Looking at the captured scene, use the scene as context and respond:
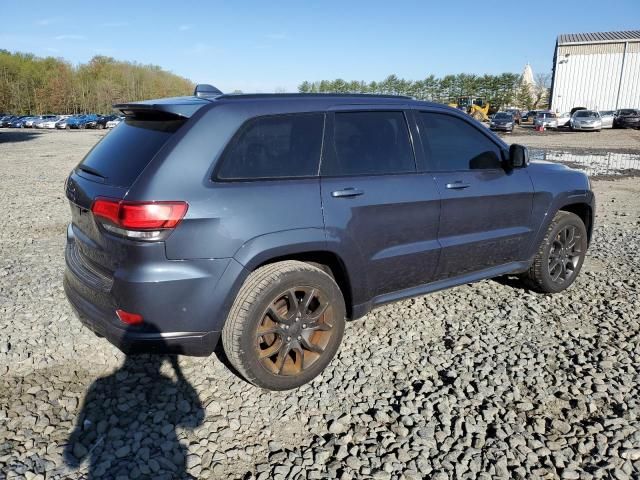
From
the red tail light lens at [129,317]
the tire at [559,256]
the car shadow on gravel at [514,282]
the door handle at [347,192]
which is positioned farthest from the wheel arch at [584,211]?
the red tail light lens at [129,317]

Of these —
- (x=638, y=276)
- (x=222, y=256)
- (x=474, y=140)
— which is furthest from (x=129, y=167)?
(x=638, y=276)

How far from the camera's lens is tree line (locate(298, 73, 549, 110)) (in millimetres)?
87062

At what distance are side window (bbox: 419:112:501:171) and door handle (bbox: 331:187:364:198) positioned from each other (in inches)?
29.6

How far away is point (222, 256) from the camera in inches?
108

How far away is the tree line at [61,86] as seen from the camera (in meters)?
82.1

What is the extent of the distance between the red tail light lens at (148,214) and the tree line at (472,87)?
79.7 meters

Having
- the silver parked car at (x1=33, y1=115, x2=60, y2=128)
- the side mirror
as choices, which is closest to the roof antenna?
the side mirror

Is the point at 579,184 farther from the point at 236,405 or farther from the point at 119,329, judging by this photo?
the point at 119,329

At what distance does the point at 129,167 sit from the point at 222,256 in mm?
741

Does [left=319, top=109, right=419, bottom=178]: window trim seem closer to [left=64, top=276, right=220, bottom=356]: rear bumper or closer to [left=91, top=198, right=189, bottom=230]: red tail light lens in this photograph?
[left=91, top=198, right=189, bottom=230]: red tail light lens

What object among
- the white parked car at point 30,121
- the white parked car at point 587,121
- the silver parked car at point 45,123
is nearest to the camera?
the white parked car at point 587,121

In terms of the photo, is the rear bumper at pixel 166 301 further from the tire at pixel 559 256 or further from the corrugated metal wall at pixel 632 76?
the corrugated metal wall at pixel 632 76

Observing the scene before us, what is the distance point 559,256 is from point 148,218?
3.77 metres

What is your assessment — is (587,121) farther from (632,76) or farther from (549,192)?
(549,192)
